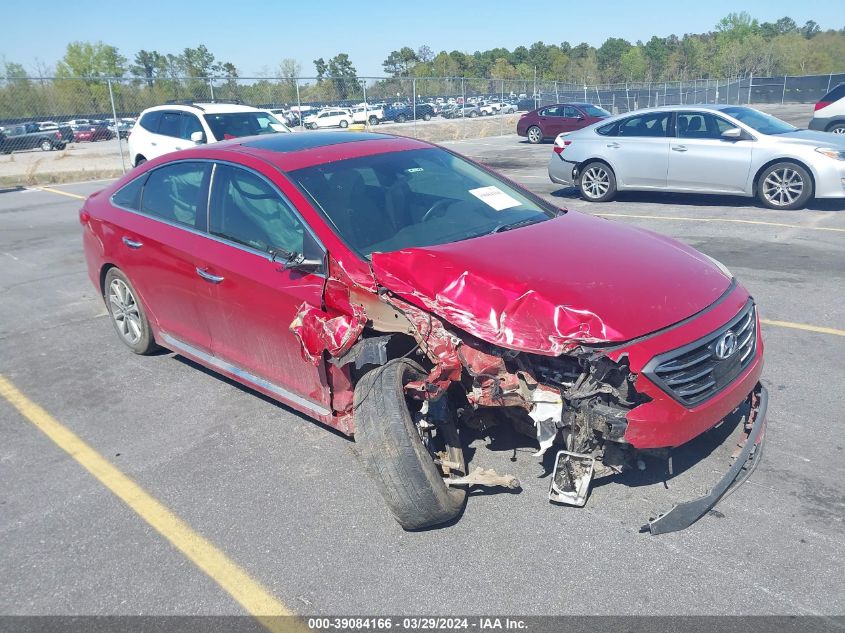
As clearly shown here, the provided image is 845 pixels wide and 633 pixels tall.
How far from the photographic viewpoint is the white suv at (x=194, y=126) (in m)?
13.2

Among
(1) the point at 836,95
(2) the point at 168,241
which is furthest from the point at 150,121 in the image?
(1) the point at 836,95

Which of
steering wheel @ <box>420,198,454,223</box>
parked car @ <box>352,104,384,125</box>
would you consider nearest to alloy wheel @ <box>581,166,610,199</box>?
steering wheel @ <box>420,198,454,223</box>

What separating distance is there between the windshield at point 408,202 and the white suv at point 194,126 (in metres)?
9.46

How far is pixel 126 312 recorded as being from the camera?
5500mm

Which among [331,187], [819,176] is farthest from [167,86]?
[331,187]

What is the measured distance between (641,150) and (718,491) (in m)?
8.97

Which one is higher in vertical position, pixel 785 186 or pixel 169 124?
pixel 169 124

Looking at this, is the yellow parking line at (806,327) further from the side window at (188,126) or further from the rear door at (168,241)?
the side window at (188,126)

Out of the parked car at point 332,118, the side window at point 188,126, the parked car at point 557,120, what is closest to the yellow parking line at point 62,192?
the side window at point 188,126

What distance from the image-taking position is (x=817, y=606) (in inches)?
105

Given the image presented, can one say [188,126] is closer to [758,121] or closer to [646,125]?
[646,125]

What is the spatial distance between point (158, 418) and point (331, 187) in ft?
6.29

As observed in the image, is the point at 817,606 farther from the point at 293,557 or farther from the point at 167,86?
the point at 167,86

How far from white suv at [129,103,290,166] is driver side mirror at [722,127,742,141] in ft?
25.6
